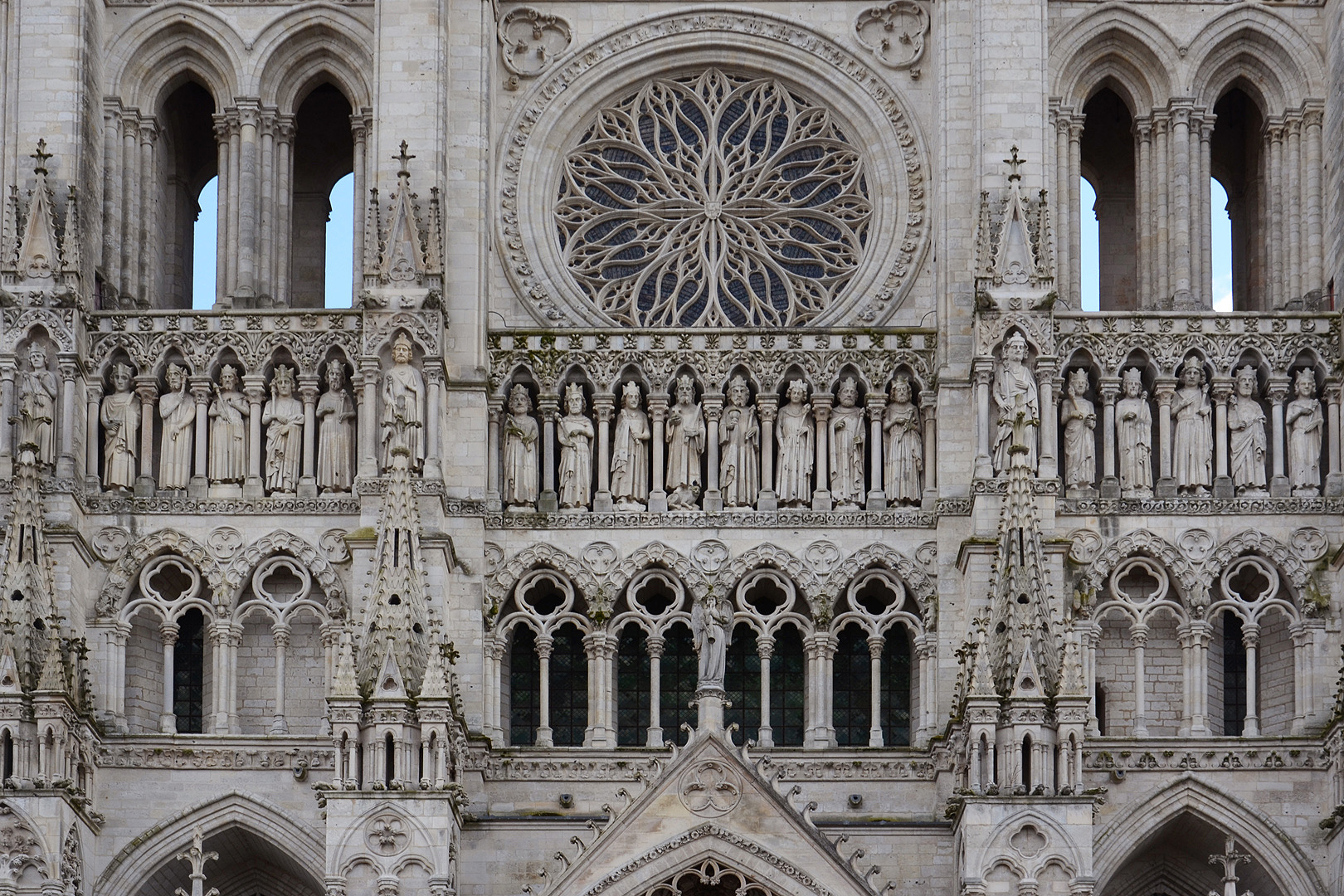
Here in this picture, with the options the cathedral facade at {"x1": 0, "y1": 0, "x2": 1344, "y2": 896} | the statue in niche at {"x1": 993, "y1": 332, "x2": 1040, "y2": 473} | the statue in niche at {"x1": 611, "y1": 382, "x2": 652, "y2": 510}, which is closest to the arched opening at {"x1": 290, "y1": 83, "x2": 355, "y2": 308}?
the cathedral facade at {"x1": 0, "y1": 0, "x2": 1344, "y2": 896}

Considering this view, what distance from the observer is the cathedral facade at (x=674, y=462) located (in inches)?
1544

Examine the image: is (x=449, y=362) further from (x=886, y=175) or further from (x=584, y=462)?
(x=886, y=175)

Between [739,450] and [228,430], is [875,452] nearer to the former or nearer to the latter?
[739,450]

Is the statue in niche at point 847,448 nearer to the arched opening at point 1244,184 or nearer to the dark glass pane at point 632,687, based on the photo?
the dark glass pane at point 632,687

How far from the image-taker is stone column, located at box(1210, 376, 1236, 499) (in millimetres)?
41375

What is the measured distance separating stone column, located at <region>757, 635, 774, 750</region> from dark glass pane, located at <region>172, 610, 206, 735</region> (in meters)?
6.16

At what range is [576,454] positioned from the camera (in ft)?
137

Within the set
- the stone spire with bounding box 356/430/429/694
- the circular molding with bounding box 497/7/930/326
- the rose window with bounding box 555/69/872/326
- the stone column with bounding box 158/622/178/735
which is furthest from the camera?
the rose window with bounding box 555/69/872/326

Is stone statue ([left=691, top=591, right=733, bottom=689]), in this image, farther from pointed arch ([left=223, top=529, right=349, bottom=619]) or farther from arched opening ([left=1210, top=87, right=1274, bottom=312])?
arched opening ([left=1210, top=87, right=1274, bottom=312])

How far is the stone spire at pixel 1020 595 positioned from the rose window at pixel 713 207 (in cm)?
430

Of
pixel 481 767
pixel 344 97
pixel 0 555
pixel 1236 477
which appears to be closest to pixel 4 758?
pixel 0 555

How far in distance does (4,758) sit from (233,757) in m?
2.64

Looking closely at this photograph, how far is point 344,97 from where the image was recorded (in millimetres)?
45625

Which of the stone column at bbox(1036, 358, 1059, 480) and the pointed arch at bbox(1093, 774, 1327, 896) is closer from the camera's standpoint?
the pointed arch at bbox(1093, 774, 1327, 896)
